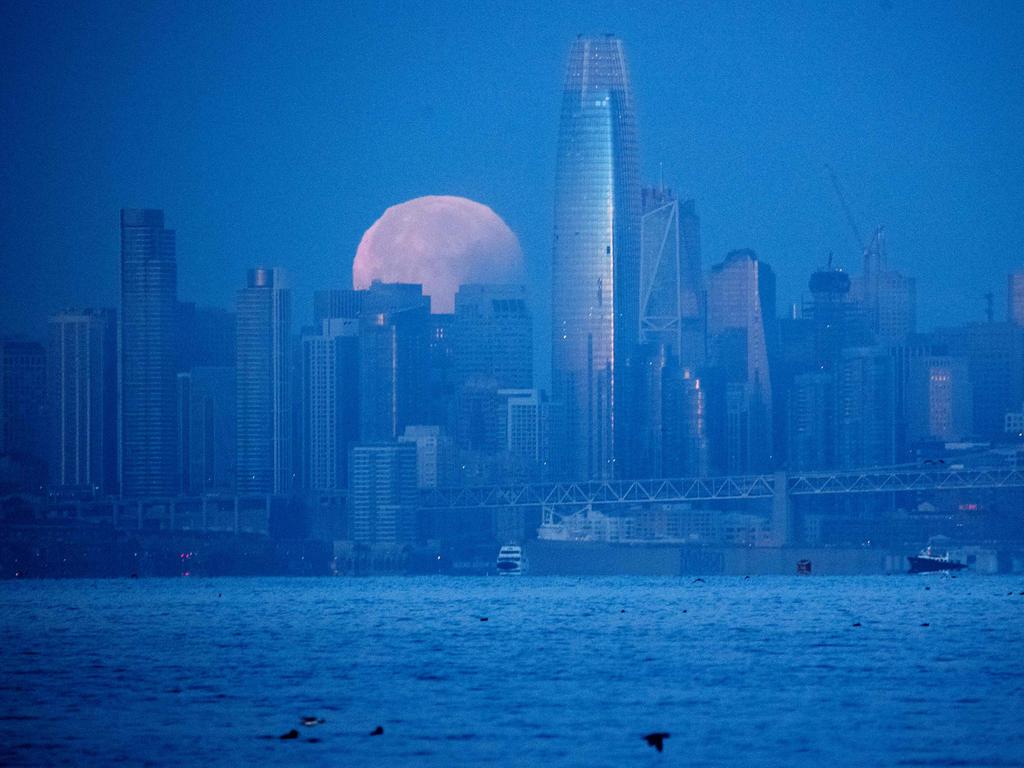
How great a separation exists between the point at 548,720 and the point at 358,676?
1790cm

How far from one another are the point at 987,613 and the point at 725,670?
5309cm

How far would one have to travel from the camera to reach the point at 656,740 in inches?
2574

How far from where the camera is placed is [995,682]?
8481cm

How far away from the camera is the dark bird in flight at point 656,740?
2549 inches

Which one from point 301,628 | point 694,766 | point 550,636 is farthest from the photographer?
point 301,628

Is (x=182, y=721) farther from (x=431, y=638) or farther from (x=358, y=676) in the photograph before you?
(x=431, y=638)

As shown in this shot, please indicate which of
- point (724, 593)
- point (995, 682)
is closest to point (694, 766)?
point (995, 682)

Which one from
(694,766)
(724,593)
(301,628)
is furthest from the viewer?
(724,593)

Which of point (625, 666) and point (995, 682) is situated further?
point (625, 666)

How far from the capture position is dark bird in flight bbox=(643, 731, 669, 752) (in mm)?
64750

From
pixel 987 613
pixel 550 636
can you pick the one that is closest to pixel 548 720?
pixel 550 636

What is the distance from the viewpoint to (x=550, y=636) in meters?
115

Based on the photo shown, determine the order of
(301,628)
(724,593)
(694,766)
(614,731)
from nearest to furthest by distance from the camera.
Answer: (694,766) < (614,731) < (301,628) < (724,593)

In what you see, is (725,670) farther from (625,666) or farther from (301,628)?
(301,628)
